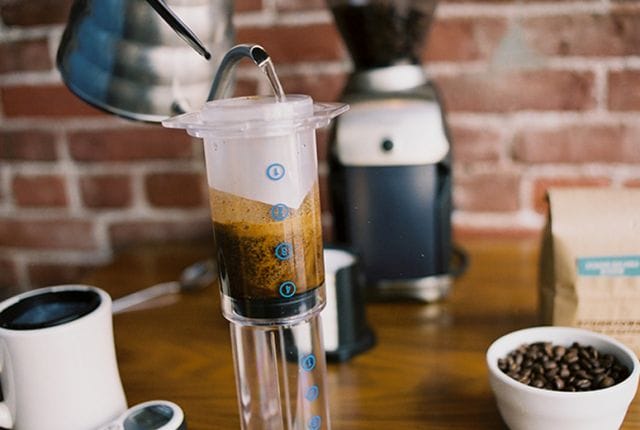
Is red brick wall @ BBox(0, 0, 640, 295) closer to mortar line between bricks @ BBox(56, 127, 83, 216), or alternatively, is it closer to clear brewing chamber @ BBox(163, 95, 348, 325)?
mortar line between bricks @ BBox(56, 127, 83, 216)

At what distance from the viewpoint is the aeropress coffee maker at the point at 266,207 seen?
16.9 inches

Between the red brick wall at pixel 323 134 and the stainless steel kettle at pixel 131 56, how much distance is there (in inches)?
11.8

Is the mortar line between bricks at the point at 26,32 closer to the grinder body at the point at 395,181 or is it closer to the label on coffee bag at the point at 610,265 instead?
the grinder body at the point at 395,181

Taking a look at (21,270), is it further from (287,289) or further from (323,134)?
(287,289)

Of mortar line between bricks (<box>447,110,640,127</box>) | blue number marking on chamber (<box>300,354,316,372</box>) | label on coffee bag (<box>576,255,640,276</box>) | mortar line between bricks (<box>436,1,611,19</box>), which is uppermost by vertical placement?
mortar line between bricks (<box>436,1,611,19</box>)

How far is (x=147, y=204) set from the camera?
99 cm

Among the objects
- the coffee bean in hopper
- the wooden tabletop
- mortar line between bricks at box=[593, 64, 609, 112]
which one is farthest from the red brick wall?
the coffee bean in hopper

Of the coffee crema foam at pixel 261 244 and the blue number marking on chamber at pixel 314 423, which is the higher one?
the coffee crema foam at pixel 261 244

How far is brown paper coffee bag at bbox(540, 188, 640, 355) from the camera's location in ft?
1.87

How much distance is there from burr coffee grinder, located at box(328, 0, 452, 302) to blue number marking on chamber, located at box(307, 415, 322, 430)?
0.21 metres

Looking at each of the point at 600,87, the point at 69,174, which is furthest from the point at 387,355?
the point at 69,174

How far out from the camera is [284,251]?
17.6 inches

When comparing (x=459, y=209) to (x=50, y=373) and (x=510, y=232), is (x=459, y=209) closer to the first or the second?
(x=510, y=232)

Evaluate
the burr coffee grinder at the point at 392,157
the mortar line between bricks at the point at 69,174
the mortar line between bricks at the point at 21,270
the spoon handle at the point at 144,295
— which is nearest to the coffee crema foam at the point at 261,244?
the burr coffee grinder at the point at 392,157
